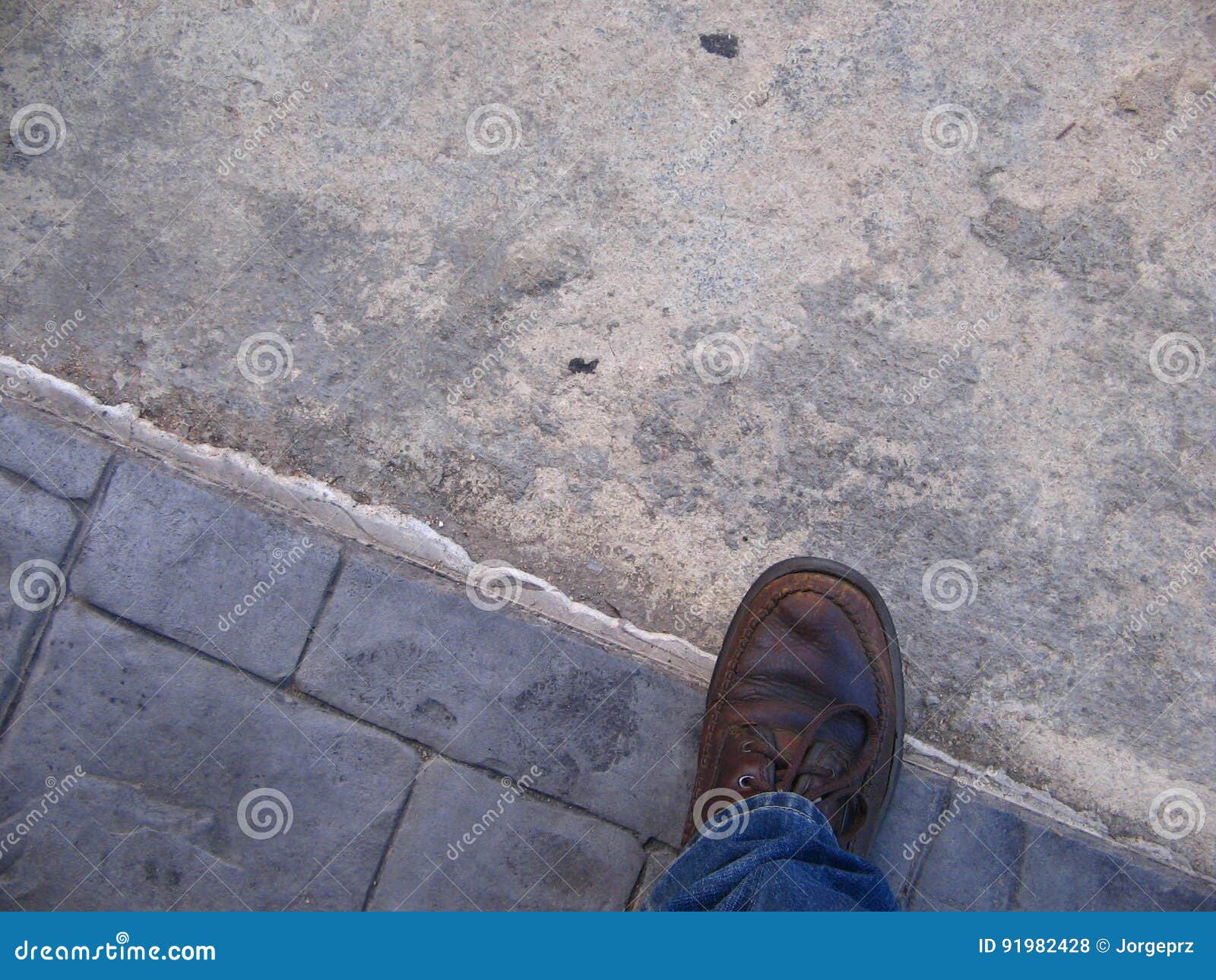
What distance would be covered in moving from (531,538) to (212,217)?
1.33m

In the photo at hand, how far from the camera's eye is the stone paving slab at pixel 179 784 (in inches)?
94.3

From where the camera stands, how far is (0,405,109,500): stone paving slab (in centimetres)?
246

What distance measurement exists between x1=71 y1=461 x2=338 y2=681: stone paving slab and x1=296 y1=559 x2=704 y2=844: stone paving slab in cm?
11

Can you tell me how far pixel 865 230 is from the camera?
2.50 m

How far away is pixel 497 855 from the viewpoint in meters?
2.42

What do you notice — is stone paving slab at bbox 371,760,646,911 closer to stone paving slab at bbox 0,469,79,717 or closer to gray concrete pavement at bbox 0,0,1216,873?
gray concrete pavement at bbox 0,0,1216,873

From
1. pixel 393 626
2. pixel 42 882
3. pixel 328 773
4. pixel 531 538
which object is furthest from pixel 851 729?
pixel 42 882

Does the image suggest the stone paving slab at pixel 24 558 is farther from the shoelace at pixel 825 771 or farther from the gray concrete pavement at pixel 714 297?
the shoelace at pixel 825 771

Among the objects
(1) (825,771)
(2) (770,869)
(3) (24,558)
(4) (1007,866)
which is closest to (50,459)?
(3) (24,558)

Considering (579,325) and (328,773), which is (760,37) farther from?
(328,773)

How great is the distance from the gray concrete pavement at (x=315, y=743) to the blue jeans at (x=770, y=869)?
317 millimetres

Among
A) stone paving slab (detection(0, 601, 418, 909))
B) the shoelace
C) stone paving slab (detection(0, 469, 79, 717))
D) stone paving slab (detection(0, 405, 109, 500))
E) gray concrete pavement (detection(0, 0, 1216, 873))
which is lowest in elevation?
stone paving slab (detection(0, 601, 418, 909))

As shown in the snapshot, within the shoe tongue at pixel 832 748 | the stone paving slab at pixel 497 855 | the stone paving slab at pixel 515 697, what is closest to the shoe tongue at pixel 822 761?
the shoe tongue at pixel 832 748

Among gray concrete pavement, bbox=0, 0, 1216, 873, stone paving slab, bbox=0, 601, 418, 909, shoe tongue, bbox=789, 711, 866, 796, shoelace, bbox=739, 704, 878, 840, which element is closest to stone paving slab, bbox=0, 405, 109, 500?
gray concrete pavement, bbox=0, 0, 1216, 873
